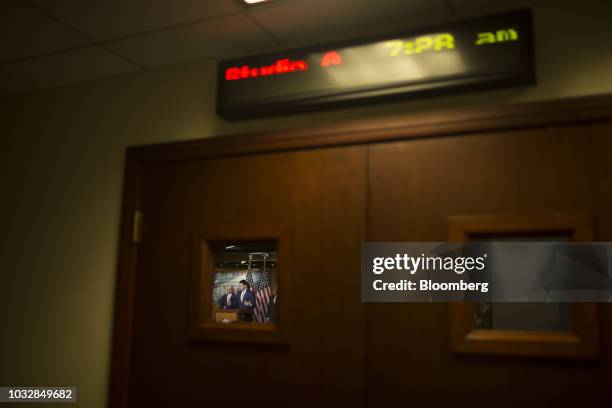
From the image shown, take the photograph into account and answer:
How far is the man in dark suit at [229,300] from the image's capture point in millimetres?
1965

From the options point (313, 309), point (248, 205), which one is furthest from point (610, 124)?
point (248, 205)

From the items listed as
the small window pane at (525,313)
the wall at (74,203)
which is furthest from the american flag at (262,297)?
the small window pane at (525,313)

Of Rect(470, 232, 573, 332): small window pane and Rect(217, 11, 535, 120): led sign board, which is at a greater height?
Rect(217, 11, 535, 120): led sign board

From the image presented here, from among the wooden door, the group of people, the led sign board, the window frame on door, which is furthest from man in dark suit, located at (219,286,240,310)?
the window frame on door

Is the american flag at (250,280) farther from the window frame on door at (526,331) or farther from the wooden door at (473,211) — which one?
the window frame on door at (526,331)

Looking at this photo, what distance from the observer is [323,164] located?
6.25 ft

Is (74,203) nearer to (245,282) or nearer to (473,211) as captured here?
(245,282)

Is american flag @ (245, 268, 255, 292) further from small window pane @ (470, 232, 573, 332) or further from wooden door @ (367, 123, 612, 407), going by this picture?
small window pane @ (470, 232, 573, 332)

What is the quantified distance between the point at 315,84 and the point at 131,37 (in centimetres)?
71

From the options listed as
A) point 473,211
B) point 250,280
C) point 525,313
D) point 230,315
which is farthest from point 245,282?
point 525,313

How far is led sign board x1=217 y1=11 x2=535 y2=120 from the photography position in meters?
1.67

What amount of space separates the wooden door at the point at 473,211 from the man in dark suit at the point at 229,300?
487 millimetres

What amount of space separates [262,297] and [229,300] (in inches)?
5.3

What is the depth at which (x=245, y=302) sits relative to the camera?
6.38 feet
